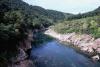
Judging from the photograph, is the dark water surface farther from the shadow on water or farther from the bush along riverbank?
the bush along riverbank

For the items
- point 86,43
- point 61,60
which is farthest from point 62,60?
point 86,43

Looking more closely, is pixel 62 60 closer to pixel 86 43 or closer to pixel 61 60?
pixel 61 60

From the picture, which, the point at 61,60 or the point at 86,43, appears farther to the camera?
the point at 86,43

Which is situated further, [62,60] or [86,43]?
[86,43]

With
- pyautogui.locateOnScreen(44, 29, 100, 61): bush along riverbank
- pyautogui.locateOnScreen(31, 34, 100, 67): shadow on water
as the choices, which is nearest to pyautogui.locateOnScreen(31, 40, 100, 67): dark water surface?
pyautogui.locateOnScreen(31, 34, 100, 67): shadow on water

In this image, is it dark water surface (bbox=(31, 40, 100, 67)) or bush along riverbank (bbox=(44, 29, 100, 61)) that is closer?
dark water surface (bbox=(31, 40, 100, 67))

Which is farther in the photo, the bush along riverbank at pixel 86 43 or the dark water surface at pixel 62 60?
the bush along riverbank at pixel 86 43

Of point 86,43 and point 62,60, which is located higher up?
point 86,43

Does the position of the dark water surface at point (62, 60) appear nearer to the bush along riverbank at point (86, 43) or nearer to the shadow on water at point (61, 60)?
the shadow on water at point (61, 60)

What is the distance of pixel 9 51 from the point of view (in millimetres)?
54906

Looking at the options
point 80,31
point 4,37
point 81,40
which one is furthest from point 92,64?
point 80,31

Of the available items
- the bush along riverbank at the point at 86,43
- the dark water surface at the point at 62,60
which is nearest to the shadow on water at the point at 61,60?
the dark water surface at the point at 62,60

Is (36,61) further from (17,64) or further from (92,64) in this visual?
(92,64)

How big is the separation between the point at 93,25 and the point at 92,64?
48972 mm
